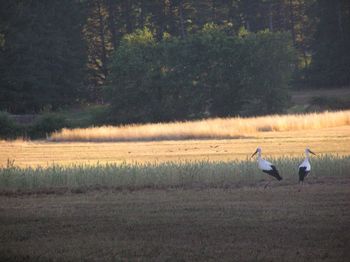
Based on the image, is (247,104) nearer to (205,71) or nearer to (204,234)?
(205,71)

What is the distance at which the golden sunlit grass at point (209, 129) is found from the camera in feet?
179

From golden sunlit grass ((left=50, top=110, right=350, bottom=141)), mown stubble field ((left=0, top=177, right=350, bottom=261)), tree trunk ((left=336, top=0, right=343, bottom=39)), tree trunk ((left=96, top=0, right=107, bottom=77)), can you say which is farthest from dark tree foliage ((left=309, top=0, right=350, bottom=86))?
mown stubble field ((left=0, top=177, right=350, bottom=261))

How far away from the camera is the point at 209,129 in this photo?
54.7 metres

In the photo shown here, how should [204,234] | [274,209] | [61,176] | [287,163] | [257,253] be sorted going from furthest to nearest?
1. [287,163]
2. [61,176]
3. [274,209]
4. [204,234]
5. [257,253]

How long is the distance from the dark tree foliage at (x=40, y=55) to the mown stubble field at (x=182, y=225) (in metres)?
61.8

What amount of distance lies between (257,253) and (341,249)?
1.45 meters

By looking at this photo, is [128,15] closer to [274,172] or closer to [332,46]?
[332,46]

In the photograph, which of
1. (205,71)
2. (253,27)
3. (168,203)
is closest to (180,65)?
(205,71)

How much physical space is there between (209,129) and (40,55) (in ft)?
113

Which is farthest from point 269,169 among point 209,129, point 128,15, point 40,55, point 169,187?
point 128,15

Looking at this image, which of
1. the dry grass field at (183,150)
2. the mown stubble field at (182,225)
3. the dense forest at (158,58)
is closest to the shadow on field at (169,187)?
the mown stubble field at (182,225)

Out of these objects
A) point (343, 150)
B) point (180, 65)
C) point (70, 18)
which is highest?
point (70, 18)

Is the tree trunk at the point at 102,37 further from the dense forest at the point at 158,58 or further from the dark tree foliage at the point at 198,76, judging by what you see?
the dark tree foliage at the point at 198,76

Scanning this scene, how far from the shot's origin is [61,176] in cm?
2364
